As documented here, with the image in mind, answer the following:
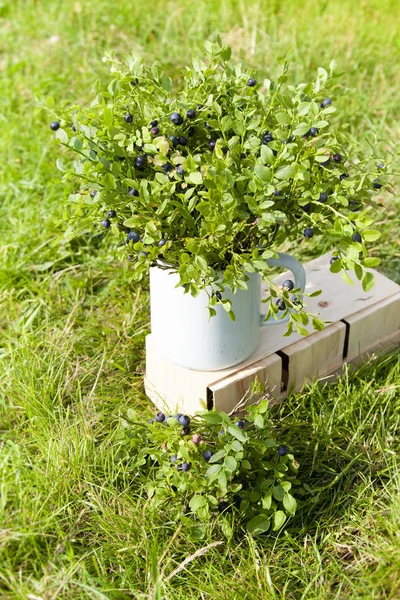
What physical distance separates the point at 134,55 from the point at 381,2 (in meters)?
2.57

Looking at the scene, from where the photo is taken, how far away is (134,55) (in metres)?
1.67

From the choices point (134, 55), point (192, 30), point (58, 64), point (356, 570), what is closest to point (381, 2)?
point (192, 30)

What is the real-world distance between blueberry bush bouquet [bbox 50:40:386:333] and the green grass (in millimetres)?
166

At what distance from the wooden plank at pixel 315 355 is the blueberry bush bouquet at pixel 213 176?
325 mm

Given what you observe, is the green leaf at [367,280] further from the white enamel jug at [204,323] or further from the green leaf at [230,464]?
the green leaf at [230,464]

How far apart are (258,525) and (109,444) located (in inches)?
17.5

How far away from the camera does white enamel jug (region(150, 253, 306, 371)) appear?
1723 mm

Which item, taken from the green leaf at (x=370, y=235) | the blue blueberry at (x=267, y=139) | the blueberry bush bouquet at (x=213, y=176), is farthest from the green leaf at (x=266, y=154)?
the green leaf at (x=370, y=235)

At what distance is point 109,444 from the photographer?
1.89 m

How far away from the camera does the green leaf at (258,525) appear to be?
168 centimetres

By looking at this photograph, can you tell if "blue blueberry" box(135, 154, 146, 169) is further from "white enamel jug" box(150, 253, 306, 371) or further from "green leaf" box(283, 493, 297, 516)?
"green leaf" box(283, 493, 297, 516)

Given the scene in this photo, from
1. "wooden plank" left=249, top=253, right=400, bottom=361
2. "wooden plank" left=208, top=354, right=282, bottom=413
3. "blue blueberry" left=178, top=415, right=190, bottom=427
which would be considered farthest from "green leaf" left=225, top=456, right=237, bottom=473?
"wooden plank" left=249, top=253, right=400, bottom=361

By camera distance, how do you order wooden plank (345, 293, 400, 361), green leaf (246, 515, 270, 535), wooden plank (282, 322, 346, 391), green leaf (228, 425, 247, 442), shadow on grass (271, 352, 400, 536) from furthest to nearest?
wooden plank (345, 293, 400, 361)
wooden plank (282, 322, 346, 391)
shadow on grass (271, 352, 400, 536)
green leaf (246, 515, 270, 535)
green leaf (228, 425, 247, 442)

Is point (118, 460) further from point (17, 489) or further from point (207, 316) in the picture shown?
point (207, 316)
